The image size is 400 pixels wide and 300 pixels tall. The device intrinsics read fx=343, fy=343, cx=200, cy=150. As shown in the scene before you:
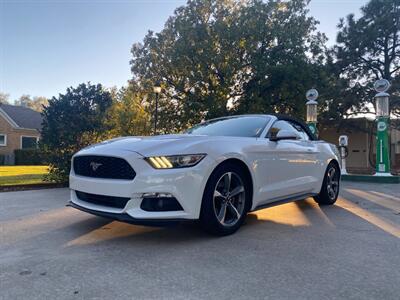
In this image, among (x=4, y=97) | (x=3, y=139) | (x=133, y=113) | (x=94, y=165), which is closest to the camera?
(x=94, y=165)

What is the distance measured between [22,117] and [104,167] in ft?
107

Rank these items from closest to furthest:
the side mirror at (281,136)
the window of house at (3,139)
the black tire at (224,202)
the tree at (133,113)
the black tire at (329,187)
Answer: the black tire at (224,202)
the side mirror at (281,136)
the black tire at (329,187)
the tree at (133,113)
the window of house at (3,139)

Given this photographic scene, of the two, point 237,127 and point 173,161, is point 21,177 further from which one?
point 173,161

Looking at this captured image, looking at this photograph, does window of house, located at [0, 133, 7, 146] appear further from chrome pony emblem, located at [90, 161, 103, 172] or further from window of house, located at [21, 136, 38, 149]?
A: chrome pony emblem, located at [90, 161, 103, 172]

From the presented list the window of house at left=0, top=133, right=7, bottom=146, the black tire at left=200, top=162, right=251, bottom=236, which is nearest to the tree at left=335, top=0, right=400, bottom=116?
the black tire at left=200, top=162, right=251, bottom=236

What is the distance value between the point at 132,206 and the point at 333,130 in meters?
22.0

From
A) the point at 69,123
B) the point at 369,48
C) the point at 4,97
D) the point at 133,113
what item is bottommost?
the point at 69,123

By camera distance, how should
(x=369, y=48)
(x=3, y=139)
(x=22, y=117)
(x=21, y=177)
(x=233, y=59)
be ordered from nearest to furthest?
(x=21, y=177)
(x=233, y=59)
(x=369, y=48)
(x=3, y=139)
(x=22, y=117)

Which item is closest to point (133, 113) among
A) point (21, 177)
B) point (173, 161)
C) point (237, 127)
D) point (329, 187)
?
point (21, 177)

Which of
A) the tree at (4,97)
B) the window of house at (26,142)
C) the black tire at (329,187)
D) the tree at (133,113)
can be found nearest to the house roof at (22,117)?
the window of house at (26,142)

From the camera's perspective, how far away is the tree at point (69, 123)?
8.78 m

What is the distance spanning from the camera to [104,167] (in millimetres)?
3576

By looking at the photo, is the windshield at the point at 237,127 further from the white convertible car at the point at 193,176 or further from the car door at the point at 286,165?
the car door at the point at 286,165

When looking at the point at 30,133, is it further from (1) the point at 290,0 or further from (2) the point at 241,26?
(1) the point at 290,0
